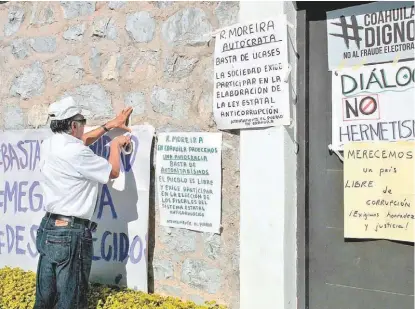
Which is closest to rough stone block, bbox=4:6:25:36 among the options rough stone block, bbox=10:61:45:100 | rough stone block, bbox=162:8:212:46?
rough stone block, bbox=10:61:45:100

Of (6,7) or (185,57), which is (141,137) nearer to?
(185,57)

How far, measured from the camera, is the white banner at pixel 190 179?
424cm

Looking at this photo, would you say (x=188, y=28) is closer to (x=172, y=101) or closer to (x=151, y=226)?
(x=172, y=101)

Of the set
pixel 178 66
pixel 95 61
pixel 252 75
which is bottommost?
pixel 252 75

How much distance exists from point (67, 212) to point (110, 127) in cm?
90

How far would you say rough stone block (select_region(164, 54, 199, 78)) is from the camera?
439cm

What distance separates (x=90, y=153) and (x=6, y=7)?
2245 mm

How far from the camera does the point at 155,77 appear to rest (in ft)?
15.0

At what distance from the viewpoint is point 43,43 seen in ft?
17.2

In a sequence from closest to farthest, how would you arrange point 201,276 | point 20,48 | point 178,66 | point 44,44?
1. point 201,276
2. point 178,66
3. point 44,44
4. point 20,48

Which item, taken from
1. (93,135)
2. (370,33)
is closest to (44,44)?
Answer: (93,135)

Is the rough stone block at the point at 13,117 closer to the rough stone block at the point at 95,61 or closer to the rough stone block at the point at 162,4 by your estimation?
the rough stone block at the point at 95,61

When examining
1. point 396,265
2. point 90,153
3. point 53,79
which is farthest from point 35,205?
point 396,265

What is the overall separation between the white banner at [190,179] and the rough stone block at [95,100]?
0.57m
